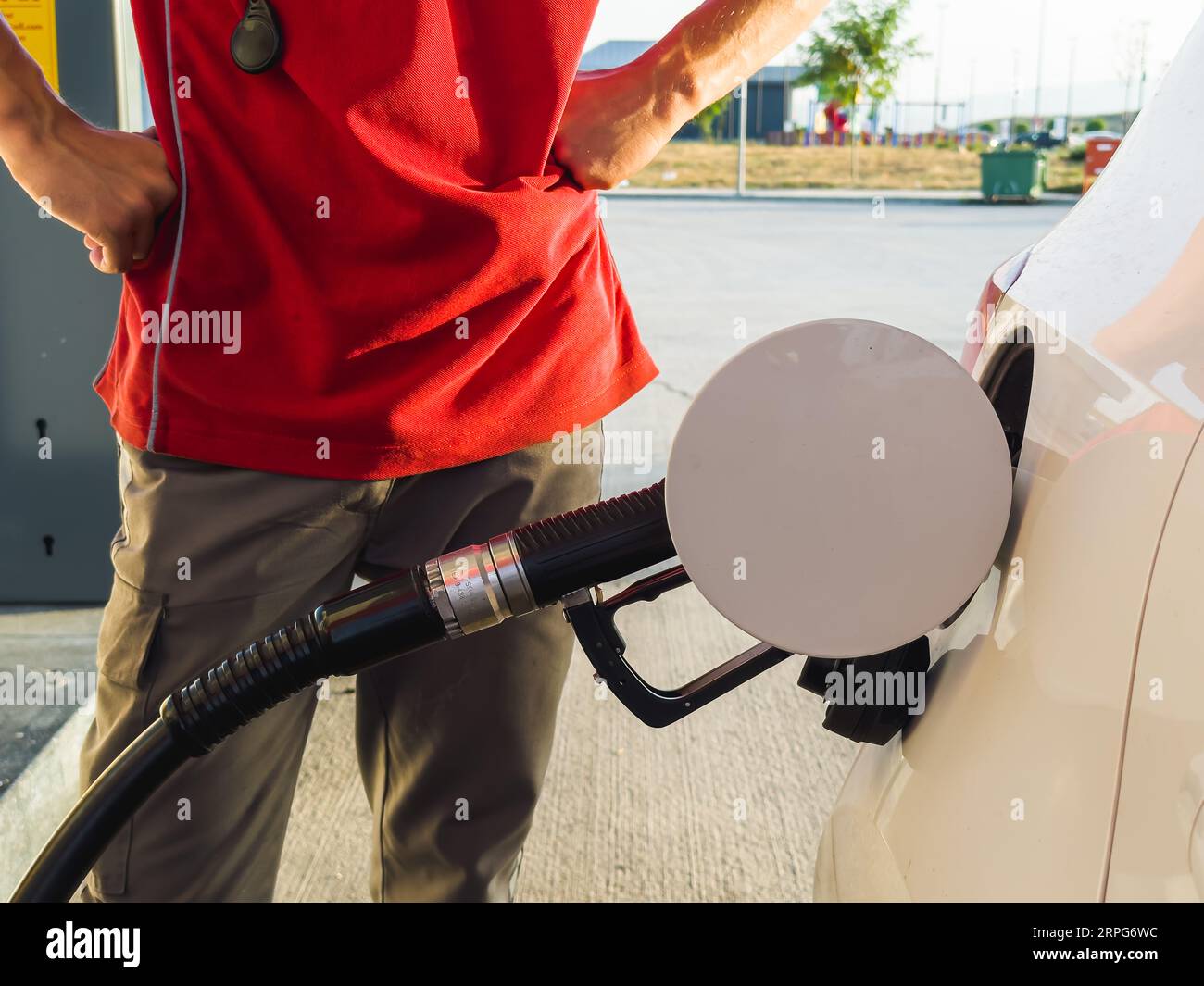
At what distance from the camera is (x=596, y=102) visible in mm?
1370

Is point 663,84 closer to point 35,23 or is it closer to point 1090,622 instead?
point 1090,622

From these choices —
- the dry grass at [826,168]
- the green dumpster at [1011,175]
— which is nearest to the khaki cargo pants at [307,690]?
the green dumpster at [1011,175]

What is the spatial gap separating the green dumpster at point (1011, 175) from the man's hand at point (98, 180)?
21941 millimetres

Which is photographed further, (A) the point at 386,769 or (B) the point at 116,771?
(A) the point at 386,769

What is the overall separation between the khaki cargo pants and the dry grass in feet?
81.3

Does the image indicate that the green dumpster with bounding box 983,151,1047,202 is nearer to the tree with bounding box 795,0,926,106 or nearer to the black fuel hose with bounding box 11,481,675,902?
the tree with bounding box 795,0,926,106

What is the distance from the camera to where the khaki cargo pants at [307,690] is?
1262 millimetres

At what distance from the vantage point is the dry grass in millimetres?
26766

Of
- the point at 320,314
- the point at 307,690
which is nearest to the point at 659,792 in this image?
the point at 307,690

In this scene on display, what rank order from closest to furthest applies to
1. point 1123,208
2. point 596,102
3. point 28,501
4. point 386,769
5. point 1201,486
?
point 1201,486 < point 1123,208 < point 596,102 < point 386,769 < point 28,501

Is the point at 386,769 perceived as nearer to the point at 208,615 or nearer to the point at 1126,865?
the point at 208,615

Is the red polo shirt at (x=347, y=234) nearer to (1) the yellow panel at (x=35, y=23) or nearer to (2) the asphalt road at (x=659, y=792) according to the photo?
(2) the asphalt road at (x=659, y=792)

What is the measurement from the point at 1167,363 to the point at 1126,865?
1.01ft

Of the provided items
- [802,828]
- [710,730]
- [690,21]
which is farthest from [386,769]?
[710,730]
